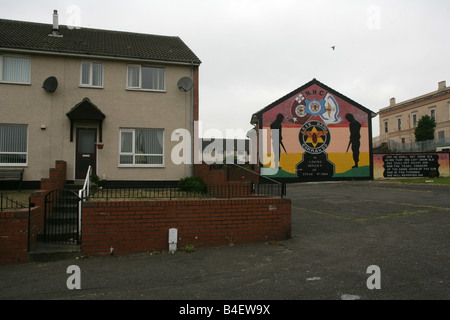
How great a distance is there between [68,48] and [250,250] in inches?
428

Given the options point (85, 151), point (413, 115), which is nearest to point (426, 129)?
point (413, 115)

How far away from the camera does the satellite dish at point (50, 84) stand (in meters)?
11.7

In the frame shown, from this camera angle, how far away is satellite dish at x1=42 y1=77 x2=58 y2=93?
1166cm

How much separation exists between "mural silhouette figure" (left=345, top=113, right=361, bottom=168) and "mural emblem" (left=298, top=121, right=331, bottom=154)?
2271mm

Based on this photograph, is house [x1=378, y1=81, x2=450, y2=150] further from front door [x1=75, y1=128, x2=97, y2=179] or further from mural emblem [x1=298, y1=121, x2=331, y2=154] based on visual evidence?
front door [x1=75, y1=128, x2=97, y2=179]

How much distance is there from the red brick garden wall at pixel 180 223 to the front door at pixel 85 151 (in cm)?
664

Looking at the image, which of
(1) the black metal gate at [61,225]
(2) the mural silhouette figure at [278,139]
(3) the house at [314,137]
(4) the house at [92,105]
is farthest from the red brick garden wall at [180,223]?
(2) the mural silhouette figure at [278,139]

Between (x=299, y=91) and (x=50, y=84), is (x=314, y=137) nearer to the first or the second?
(x=299, y=91)

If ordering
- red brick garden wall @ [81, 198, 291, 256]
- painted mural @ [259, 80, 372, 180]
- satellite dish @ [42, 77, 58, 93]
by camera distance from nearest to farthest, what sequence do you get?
red brick garden wall @ [81, 198, 291, 256] → satellite dish @ [42, 77, 58, 93] → painted mural @ [259, 80, 372, 180]

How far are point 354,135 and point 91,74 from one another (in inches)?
826

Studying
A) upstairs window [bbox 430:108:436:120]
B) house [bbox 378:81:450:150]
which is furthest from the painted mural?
upstairs window [bbox 430:108:436:120]

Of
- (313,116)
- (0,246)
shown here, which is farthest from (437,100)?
(0,246)

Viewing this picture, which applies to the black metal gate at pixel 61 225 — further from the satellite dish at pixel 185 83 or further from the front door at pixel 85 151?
the satellite dish at pixel 185 83
